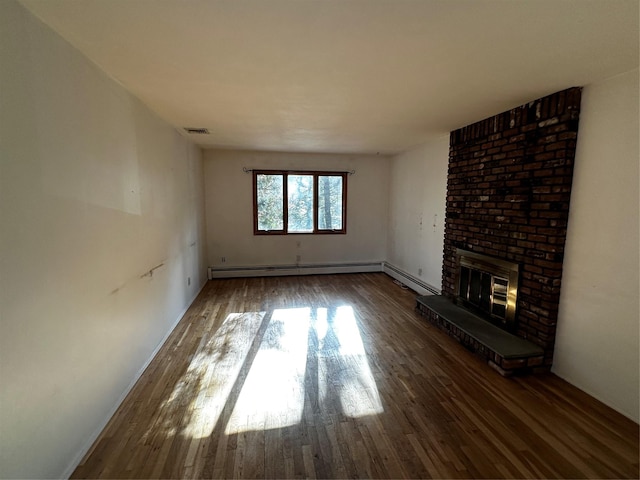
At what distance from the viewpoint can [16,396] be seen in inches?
50.4

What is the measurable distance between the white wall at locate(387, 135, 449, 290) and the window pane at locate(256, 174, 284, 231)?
7.20 feet

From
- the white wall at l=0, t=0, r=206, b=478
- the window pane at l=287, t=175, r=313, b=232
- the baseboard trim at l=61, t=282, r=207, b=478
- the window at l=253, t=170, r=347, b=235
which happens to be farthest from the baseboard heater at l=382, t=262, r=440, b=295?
the white wall at l=0, t=0, r=206, b=478

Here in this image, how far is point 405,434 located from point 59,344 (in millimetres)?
2048

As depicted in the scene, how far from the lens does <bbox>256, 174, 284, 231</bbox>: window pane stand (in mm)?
5605

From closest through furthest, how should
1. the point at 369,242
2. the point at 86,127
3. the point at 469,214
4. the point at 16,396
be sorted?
1. the point at 16,396
2. the point at 86,127
3. the point at 469,214
4. the point at 369,242

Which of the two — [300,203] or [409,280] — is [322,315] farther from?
[300,203]

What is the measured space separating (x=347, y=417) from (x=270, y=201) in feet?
14.0

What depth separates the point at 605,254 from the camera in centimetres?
217

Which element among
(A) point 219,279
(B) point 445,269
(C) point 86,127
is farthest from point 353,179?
(C) point 86,127

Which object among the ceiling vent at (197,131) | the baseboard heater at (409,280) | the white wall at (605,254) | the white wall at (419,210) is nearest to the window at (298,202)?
the white wall at (419,210)

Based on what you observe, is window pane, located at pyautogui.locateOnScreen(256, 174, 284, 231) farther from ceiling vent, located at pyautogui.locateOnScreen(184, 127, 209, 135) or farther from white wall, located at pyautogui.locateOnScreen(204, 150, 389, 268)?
ceiling vent, located at pyautogui.locateOnScreen(184, 127, 209, 135)

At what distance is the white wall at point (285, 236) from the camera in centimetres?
545

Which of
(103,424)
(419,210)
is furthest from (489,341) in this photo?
(103,424)

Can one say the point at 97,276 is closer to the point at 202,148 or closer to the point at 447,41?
the point at 447,41
